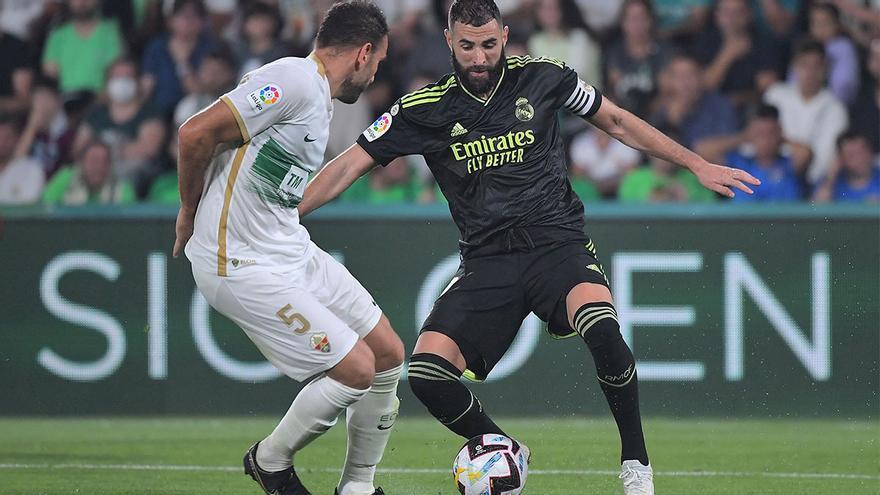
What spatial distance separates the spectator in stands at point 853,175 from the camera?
1145 centimetres

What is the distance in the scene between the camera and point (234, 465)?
8.48 m

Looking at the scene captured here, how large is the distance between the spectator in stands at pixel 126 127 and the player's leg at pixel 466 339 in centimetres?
609

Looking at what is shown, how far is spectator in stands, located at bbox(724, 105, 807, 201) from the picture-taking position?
11.5m

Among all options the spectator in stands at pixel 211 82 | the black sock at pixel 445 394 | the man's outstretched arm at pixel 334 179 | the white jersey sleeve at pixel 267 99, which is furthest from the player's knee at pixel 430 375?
the spectator in stands at pixel 211 82

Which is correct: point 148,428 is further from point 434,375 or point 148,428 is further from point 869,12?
point 869,12

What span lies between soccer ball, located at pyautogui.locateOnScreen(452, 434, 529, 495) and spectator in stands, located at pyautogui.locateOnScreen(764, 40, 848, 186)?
6339 millimetres

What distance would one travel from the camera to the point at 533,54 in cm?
1240

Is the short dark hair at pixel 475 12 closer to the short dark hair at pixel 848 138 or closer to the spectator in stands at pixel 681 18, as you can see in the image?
the short dark hair at pixel 848 138

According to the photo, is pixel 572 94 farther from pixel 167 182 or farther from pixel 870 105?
pixel 167 182

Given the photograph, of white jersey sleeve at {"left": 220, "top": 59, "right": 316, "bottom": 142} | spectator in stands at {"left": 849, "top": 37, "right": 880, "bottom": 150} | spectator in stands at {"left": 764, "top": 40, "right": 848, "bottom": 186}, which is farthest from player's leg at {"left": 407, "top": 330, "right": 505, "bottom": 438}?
spectator in stands at {"left": 849, "top": 37, "right": 880, "bottom": 150}

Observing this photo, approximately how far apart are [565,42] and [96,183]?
4290mm

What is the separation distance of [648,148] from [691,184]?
5.02m

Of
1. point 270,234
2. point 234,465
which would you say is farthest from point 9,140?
point 270,234

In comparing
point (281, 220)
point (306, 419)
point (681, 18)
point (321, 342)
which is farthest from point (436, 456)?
point (681, 18)
